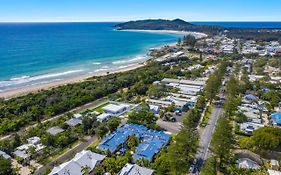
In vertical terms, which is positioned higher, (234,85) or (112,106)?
(234,85)

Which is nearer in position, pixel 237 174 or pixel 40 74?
pixel 237 174

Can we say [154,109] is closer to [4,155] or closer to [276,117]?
[276,117]

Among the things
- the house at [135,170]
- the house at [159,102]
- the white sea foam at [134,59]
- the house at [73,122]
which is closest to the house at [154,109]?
the house at [159,102]

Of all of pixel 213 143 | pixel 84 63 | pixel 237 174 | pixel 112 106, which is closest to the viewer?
pixel 237 174

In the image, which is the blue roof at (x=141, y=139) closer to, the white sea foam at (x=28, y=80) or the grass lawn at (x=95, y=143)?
the grass lawn at (x=95, y=143)

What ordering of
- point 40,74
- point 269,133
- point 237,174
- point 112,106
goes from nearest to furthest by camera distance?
point 237,174 < point 269,133 < point 112,106 < point 40,74

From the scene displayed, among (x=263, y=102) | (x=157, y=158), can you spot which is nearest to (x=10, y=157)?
(x=157, y=158)

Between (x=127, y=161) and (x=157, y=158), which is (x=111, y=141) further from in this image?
(x=157, y=158)
